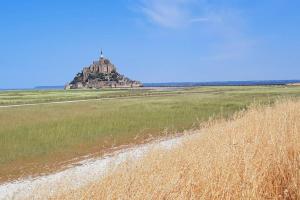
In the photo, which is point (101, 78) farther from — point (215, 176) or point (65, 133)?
point (215, 176)

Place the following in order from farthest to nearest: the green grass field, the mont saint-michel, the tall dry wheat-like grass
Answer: the mont saint-michel, the green grass field, the tall dry wheat-like grass

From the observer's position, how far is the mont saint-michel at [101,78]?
175562 mm

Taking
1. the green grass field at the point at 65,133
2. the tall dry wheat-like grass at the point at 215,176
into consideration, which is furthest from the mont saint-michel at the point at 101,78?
the tall dry wheat-like grass at the point at 215,176

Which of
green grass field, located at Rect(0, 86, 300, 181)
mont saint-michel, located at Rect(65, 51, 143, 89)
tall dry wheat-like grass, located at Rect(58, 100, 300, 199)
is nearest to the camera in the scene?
tall dry wheat-like grass, located at Rect(58, 100, 300, 199)

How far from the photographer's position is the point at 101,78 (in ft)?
589

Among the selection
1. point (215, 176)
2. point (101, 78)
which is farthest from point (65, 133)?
point (101, 78)

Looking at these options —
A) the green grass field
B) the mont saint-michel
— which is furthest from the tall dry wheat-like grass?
the mont saint-michel

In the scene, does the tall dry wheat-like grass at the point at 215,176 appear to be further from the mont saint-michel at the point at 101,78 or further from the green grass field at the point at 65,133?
the mont saint-michel at the point at 101,78

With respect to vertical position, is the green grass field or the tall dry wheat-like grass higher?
the tall dry wheat-like grass

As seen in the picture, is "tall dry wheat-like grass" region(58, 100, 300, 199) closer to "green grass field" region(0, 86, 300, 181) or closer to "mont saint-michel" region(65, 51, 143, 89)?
"green grass field" region(0, 86, 300, 181)

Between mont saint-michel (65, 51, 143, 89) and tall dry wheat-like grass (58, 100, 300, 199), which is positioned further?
mont saint-michel (65, 51, 143, 89)

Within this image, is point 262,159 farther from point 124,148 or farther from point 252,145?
point 124,148

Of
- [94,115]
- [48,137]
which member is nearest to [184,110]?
[94,115]

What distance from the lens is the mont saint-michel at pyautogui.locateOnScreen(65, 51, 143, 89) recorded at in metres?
176
